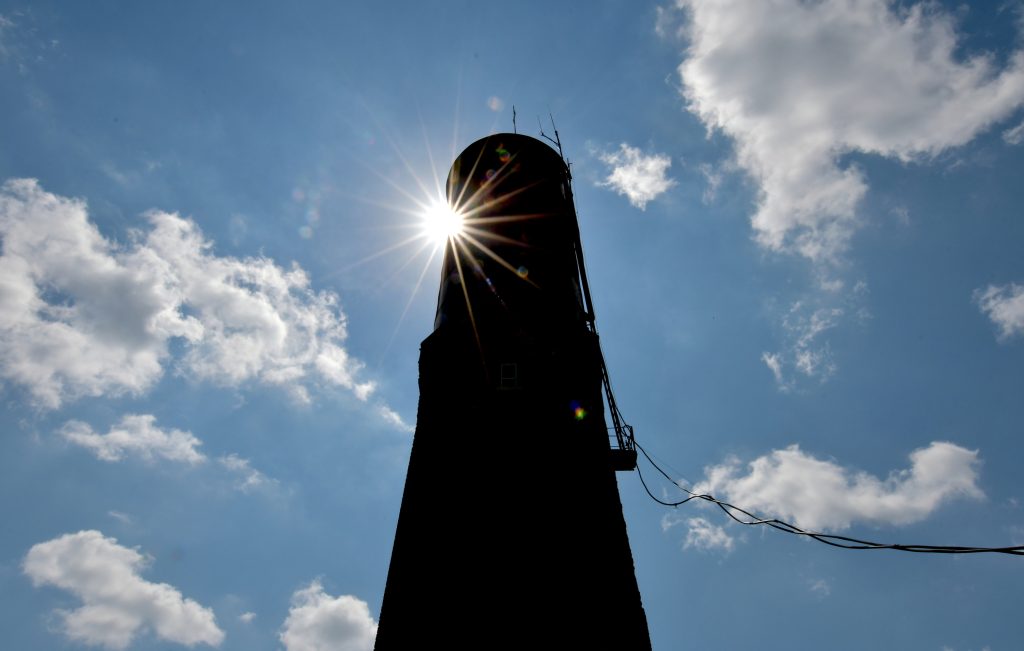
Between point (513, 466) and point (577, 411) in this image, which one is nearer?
point (513, 466)

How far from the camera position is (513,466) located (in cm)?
809

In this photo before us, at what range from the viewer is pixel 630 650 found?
21.9 ft

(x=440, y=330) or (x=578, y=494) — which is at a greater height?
(x=440, y=330)

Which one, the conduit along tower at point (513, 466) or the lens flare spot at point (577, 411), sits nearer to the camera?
the conduit along tower at point (513, 466)

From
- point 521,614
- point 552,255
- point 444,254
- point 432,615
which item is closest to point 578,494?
point 521,614

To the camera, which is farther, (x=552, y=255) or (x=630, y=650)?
(x=552, y=255)

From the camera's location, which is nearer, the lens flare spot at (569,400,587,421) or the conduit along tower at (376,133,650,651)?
the conduit along tower at (376,133,650,651)

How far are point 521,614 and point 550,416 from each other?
289 cm

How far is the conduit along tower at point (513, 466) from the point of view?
6859 millimetres

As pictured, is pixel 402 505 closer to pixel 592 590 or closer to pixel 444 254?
pixel 592 590

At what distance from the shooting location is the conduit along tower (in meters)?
6.86

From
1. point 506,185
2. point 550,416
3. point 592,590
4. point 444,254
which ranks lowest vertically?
point 592,590

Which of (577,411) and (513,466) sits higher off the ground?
(577,411)

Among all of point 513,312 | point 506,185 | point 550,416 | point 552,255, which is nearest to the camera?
point 550,416
